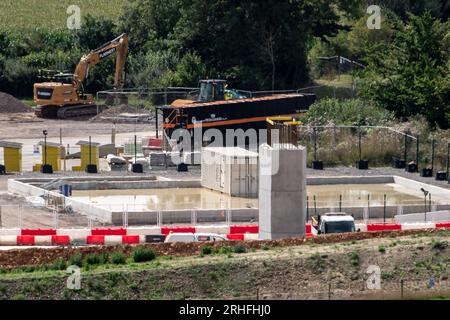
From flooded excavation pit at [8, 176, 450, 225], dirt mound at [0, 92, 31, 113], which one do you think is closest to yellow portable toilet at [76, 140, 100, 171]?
flooded excavation pit at [8, 176, 450, 225]

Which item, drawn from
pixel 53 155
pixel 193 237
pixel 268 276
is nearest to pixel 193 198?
pixel 53 155

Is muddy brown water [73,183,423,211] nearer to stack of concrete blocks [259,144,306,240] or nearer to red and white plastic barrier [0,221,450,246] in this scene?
red and white plastic barrier [0,221,450,246]

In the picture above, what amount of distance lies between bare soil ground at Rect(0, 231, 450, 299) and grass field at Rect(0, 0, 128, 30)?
69.4 metres

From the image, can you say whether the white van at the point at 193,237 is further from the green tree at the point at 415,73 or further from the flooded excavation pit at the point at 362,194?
the green tree at the point at 415,73

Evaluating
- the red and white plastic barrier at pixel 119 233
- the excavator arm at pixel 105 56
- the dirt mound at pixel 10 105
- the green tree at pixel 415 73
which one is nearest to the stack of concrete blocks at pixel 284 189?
the red and white plastic barrier at pixel 119 233

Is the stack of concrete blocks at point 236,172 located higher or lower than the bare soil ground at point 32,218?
higher

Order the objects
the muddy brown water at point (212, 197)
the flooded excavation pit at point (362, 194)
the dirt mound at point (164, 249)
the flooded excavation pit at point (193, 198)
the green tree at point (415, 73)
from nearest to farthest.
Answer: the dirt mound at point (164, 249)
the flooded excavation pit at point (193, 198)
the muddy brown water at point (212, 197)
the flooded excavation pit at point (362, 194)
the green tree at point (415, 73)

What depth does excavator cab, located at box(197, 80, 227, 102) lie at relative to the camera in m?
71.6

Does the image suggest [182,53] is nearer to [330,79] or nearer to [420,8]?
[330,79]

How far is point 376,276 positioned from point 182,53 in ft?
176

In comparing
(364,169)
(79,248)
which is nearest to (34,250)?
(79,248)

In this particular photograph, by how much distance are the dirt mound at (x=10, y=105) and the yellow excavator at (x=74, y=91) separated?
2048 millimetres

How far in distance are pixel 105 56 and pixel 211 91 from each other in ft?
49.8

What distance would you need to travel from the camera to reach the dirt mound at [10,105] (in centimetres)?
8374
